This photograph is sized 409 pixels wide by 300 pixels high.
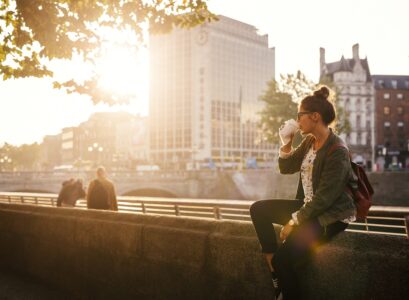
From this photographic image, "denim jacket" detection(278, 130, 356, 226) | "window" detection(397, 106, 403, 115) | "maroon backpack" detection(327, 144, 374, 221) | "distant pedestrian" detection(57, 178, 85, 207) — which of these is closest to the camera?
"denim jacket" detection(278, 130, 356, 226)

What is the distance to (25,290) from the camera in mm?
5770

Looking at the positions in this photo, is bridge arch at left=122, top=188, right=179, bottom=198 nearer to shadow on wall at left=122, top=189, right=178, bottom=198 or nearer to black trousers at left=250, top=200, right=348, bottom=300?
shadow on wall at left=122, top=189, right=178, bottom=198

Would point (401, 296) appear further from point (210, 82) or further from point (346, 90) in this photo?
point (210, 82)

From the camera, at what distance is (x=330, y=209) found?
2.87 metres

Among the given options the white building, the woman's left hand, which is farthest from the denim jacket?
the white building

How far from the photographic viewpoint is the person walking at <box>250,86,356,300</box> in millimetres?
2850

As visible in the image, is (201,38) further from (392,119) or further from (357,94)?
(392,119)

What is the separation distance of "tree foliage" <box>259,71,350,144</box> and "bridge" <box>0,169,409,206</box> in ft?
17.0

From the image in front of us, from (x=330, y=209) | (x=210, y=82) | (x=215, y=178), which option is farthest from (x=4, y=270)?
(x=210, y=82)

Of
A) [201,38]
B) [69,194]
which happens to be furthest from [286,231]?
[201,38]

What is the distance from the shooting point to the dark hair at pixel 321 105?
312cm

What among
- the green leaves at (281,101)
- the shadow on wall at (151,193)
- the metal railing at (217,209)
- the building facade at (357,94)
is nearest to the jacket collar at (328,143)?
the metal railing at (217,209)

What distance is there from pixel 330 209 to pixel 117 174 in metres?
52.0

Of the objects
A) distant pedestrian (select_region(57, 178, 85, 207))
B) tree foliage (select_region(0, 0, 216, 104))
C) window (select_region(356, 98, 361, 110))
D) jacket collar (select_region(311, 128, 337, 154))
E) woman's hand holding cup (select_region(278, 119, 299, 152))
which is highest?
window (select_region(356, 98, 361, 110))
